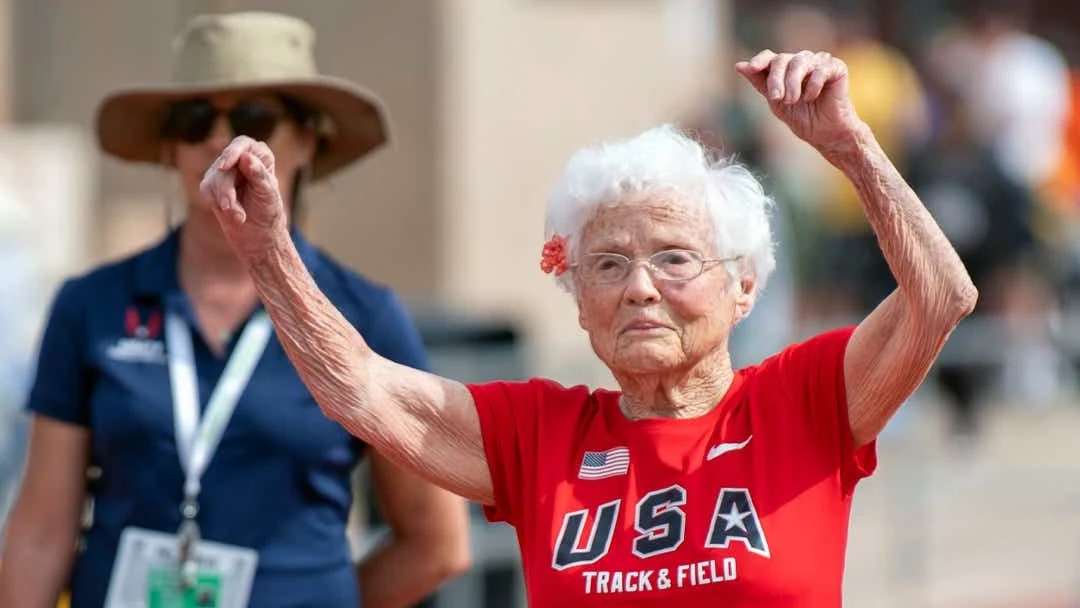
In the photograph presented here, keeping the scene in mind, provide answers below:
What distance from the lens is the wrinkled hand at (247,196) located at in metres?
3.44

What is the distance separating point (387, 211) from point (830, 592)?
28.0ft

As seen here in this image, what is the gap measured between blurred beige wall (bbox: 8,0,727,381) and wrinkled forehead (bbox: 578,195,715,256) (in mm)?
7730

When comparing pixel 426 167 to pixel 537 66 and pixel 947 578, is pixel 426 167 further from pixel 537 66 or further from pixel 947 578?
pixel 947 578

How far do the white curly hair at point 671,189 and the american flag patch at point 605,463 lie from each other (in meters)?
0.29

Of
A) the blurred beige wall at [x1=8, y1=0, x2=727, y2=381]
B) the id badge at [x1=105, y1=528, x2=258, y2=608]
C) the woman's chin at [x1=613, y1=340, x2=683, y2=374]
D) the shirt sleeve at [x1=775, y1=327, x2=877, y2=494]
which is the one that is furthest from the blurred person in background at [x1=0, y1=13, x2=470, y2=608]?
the blurred beige wall at [x1=8, y1=0, x2=727, y2=381]

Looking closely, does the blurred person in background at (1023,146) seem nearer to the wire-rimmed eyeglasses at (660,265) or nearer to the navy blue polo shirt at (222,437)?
the navy blue polo shirt at (222,437)

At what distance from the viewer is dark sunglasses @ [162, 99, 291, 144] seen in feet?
14.2

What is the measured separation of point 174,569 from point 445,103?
7.57 m

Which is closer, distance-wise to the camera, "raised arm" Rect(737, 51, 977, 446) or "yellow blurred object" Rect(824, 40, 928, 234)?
"raised arm" Rect(737, 51, 977, 446)

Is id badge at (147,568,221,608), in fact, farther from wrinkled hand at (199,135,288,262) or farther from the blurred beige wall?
the blurred beige wall

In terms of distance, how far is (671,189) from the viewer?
362 centimetres

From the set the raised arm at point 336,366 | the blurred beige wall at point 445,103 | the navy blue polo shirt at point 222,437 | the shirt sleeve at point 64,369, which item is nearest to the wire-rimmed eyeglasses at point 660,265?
the raised arm at point 336,366

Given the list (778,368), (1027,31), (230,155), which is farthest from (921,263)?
(1027,31)

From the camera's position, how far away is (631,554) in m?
3.48
